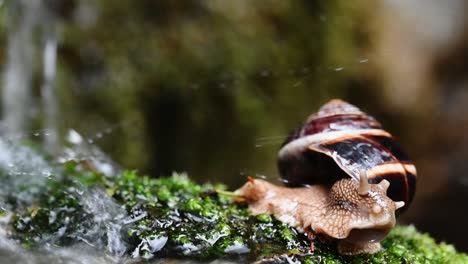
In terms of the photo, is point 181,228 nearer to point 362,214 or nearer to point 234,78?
point 362,214

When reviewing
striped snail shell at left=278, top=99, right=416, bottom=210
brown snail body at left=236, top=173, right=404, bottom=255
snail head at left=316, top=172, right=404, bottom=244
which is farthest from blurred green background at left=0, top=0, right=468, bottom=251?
snail head at left=316, top=172, right=404, bottom=244

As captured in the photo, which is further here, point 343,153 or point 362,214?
point 343,153

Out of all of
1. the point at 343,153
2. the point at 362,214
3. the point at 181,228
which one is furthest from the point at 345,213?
the point at 181,228

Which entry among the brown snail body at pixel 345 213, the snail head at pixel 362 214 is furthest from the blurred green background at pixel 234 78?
the snail head at pixel 362 214

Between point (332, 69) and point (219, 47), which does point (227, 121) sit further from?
point (332, 69)

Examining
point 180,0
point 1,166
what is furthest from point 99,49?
point 1,166

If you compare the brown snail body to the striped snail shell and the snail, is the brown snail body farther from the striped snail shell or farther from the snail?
the striped snail shell
